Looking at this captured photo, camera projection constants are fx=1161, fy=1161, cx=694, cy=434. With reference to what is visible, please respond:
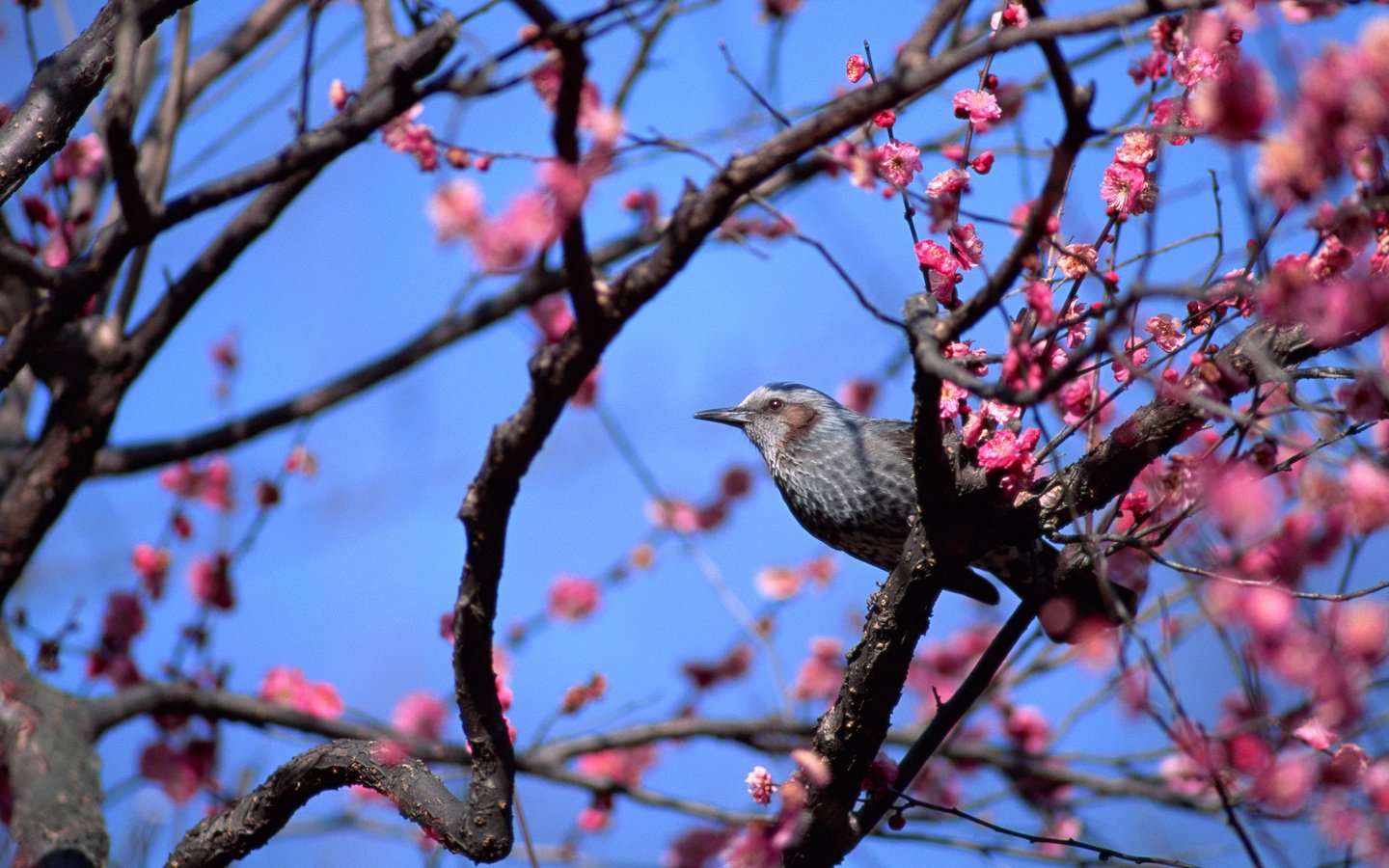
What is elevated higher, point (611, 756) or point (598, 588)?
point (598, 588)

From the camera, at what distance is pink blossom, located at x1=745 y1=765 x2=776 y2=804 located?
265cm

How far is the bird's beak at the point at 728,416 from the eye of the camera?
4699 mm

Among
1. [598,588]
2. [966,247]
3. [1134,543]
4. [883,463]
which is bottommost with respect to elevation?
[1134,543]

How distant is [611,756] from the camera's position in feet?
18.4

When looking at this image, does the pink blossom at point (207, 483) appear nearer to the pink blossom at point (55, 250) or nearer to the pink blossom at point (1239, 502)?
the pink blossom at point (55, 250)

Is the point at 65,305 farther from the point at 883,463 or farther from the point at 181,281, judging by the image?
the point at 883,463

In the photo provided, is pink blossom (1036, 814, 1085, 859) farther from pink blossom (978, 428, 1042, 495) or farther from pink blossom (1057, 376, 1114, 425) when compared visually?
pink blossom (978, 428, 1042, 495)

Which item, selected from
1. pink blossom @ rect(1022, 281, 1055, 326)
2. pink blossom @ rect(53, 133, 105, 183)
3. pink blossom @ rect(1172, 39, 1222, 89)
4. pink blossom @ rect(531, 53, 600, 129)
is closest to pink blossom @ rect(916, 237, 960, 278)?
pink blossom @ rect(1022, 281, 1055, 326)

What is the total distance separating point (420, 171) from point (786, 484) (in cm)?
174

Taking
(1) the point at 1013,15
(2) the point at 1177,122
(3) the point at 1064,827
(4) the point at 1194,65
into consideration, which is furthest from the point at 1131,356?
(3) the point at 1064,827

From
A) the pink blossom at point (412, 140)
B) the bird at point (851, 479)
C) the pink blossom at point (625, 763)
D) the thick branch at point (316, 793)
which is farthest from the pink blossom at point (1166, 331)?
the pink blossom at point (625, 763)

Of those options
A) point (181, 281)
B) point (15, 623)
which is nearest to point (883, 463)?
point (181, 281)

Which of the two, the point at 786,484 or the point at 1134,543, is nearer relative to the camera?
the point at 1134,543

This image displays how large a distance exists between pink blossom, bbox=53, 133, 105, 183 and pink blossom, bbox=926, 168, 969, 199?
3054 mm
